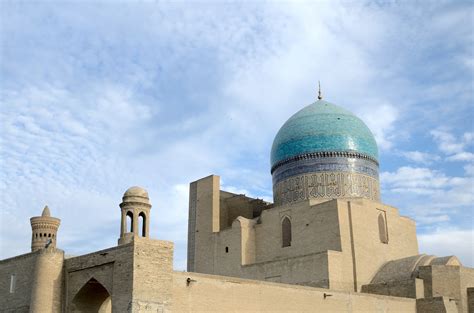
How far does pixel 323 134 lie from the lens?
20.2 m

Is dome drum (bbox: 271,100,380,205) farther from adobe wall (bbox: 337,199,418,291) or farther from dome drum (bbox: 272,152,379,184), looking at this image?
adobe wall (bbox: 337,199,418,291)

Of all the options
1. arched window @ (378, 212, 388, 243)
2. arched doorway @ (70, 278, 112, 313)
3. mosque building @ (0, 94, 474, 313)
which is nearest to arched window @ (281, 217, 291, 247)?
mosque building @ (0, 94, 474, 313)

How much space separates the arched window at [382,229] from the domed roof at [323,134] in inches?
84.7

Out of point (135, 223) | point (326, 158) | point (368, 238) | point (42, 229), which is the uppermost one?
point (326, 158)

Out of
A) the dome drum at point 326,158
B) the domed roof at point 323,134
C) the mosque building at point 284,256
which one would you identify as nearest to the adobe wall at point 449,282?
the mosque building at point 284,256

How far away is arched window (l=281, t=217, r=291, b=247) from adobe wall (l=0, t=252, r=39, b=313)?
7595 mm

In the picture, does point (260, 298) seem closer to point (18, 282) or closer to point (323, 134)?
point (18, 282)

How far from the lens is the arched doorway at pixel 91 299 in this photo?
13.6m

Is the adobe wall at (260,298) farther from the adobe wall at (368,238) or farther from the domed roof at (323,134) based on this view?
the domed roof at (323,134)

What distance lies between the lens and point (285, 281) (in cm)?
1742

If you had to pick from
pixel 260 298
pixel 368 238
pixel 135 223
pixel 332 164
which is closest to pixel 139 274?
pixel 260 298

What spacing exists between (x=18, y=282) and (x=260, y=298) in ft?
17.5

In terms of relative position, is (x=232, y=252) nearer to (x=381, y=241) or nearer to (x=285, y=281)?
(x=285, y=281)

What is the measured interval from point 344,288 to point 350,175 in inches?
155
